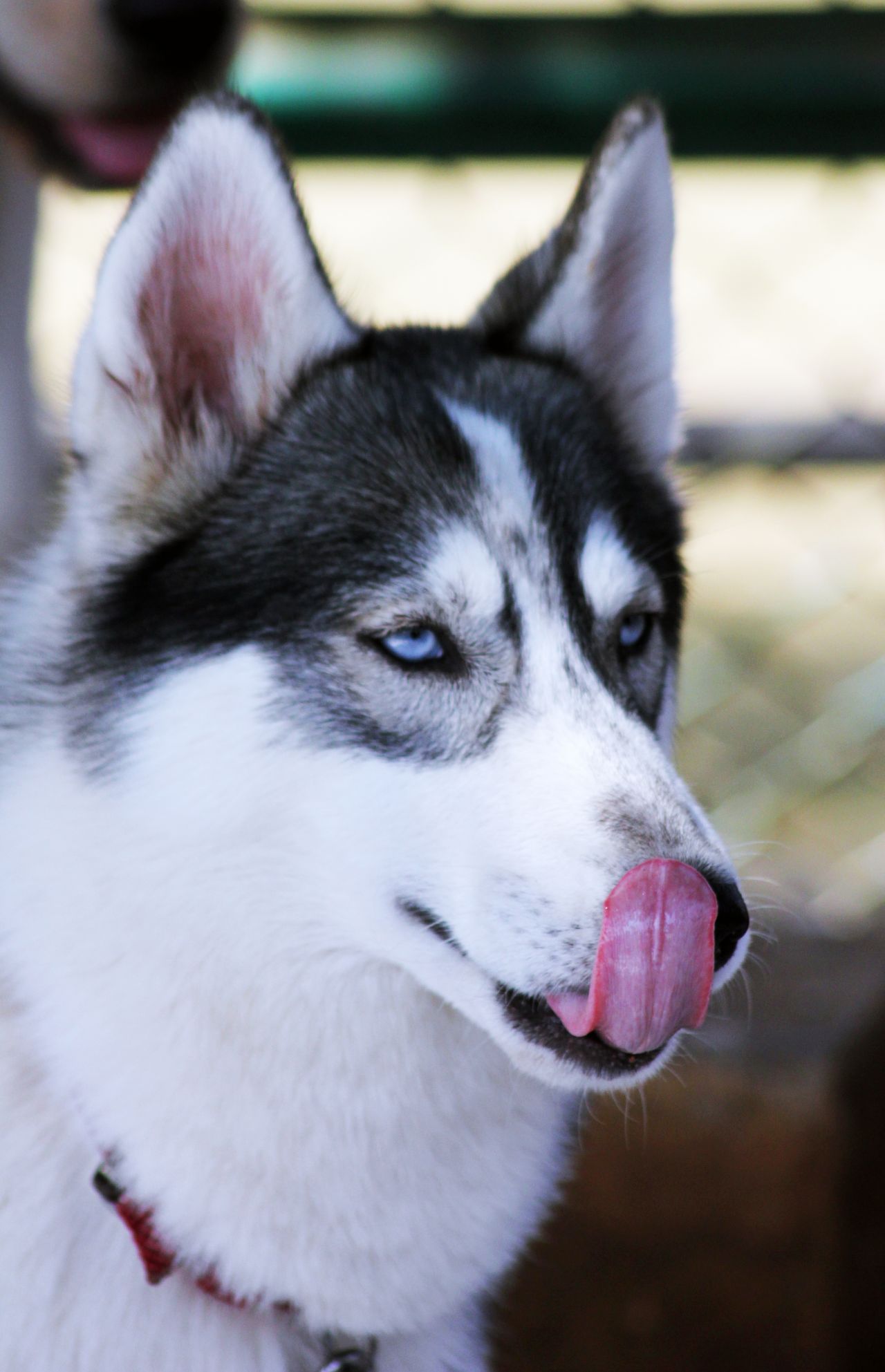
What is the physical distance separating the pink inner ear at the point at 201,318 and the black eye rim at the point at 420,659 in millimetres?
353

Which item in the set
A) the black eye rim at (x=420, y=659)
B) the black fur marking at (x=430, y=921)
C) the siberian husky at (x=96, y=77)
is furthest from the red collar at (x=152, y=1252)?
the siberian husky at (x=96, y=77)

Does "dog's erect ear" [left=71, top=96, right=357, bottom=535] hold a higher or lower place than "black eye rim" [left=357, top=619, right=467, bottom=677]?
higher

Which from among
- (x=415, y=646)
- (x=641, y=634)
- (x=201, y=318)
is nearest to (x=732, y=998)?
(x=641, y=634)

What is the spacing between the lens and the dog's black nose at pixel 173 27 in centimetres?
238

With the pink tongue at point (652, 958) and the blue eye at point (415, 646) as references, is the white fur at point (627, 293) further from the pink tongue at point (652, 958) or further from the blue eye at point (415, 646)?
the pink tongue at point (652, 958)

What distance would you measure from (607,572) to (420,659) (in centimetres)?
25

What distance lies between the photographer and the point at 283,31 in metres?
2.42

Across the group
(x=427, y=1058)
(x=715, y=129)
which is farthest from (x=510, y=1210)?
(x=715, y=129)

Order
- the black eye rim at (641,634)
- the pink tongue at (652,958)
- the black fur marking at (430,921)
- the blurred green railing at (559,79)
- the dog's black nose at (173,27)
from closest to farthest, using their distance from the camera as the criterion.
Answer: the pink tongue at (652,958) → the black fur marking at (430,921) → the black eye rim at (641,634) → the blurred green railing at (559,79) → the dog's black nose at (173,27)

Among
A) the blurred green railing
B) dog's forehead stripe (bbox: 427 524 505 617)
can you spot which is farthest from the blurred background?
dog's forehead stripe (bbox: 427 524 505 617)

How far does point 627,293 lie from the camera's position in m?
1.95

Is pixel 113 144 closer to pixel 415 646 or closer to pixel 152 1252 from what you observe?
pixel 415 646

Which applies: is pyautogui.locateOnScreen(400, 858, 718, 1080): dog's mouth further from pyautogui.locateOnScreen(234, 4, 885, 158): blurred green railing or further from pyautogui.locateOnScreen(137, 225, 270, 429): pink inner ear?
pyautogui.locateOnScreen(234, 4, 885, 158): blurred green railing

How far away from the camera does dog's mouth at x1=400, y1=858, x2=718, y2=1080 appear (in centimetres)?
131
